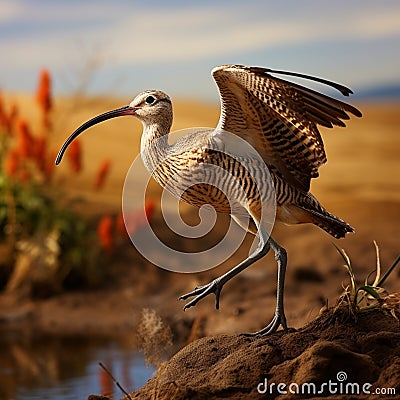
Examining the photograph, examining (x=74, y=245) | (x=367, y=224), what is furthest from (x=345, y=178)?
(x=74, y=245)

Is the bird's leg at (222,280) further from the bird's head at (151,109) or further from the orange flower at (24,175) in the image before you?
the orange flower at (24,175)

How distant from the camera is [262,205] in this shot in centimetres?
577

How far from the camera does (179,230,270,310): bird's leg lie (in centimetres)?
540

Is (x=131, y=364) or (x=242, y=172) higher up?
(x=242, y=172)

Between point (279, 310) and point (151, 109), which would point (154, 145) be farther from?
point (279, 310)

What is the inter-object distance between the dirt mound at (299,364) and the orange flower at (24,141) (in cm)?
515

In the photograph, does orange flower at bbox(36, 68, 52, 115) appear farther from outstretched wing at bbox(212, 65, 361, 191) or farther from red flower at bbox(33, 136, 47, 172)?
outstretched wing at bbox(212, 65, 361, 191)

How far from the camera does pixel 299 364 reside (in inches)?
192

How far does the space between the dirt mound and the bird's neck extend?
1.16 meters

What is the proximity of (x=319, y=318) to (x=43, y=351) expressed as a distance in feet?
14.2

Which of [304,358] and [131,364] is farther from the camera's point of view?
[131,364]

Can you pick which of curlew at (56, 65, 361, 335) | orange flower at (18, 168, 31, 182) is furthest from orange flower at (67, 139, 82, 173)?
curlew at (56, 65, 361, 335)

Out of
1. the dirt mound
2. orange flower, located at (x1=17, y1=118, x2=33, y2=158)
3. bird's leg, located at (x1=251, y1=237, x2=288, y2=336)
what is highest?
orange flower, located at (x1=17, y1=118, x2=33, y2=158)

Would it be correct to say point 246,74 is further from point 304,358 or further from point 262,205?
point 304,358
